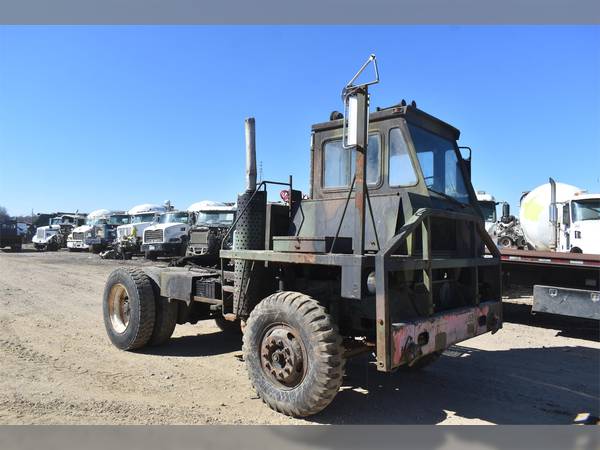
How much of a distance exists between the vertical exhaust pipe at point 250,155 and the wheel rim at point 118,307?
2589mm

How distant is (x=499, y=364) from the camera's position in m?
6.18

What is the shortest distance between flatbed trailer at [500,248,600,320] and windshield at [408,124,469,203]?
2156 millimetres

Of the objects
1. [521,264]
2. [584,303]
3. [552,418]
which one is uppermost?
[521,264]

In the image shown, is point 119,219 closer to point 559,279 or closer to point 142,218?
point 142,218

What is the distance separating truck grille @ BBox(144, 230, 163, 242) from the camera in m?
20.7

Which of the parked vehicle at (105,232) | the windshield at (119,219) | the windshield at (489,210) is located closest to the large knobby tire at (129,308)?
the windshield at (489,210)

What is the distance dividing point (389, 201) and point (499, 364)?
3.04 m

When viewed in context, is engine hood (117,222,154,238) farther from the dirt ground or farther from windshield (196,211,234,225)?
the dirt ground

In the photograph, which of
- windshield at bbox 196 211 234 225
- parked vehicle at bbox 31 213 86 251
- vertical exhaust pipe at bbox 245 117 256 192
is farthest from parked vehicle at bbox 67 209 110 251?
vertical exhaust pipe at bbox 245 117 256 192

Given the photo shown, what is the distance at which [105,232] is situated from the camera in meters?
27.8

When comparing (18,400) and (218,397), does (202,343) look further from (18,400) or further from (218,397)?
(18,400)

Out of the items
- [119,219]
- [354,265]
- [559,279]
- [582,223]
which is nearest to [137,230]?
[119,219]

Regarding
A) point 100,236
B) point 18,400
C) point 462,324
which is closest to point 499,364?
point 462,324

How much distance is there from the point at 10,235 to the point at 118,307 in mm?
29513
